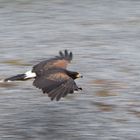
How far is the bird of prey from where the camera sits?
34.2 feet

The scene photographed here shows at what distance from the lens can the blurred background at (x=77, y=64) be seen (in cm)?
1083

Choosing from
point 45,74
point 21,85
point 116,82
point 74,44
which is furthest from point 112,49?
point 45,74

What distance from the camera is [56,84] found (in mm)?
10680

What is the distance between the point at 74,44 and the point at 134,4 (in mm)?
3817

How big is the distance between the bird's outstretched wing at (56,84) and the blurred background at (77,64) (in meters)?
0.66

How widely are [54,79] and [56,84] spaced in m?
0.23

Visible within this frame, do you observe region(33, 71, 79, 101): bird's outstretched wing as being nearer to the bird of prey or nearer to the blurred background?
the bird of prey

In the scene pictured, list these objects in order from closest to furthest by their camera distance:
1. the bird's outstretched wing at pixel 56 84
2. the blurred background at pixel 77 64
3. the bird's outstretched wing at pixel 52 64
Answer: the bird's outstretched wing at pixel 56 84 → the blurred background at pixel 77 64 → the bird's outstretched wing at pixel 52 64

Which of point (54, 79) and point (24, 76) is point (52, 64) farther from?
point (54, 79)

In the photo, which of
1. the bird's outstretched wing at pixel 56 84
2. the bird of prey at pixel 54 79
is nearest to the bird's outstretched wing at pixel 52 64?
the bird of prey at pixel 54 79

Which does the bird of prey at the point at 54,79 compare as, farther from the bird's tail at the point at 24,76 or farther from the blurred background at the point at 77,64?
the blurred background at the point at 77,64

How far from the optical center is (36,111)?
11406 millimetres

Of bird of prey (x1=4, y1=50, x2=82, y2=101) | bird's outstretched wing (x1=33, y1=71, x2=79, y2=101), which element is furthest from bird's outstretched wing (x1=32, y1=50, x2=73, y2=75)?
bird's outstretched wing (x1=33, y1=71, x2=79, y2=101)

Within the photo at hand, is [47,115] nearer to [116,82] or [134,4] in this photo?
[116,82]
